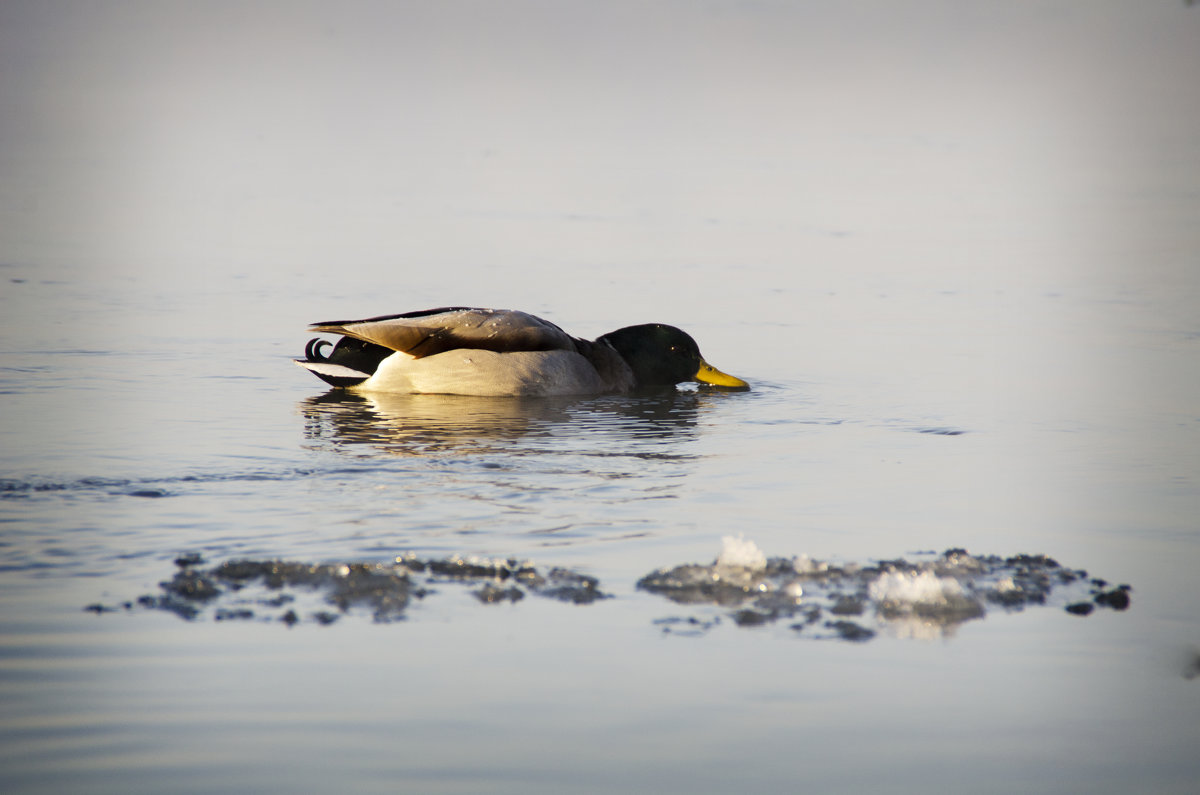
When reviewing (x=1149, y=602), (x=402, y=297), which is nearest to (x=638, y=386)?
(x=402, y=297)

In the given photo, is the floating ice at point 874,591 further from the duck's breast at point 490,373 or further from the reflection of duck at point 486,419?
the duck's breast at point 490,373

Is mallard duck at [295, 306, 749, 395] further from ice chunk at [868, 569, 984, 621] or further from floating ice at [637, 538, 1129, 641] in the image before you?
ice chunk at [868, 569, 984, 621]

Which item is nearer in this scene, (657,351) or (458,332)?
(458,332)

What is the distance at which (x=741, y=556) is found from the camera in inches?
209

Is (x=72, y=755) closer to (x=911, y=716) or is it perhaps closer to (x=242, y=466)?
(x=911, y=716)

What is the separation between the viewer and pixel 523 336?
10.2m

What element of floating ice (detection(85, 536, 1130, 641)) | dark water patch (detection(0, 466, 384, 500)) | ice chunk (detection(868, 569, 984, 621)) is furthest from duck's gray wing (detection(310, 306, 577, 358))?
ice chunk (detection(868, 569, 984, 621))

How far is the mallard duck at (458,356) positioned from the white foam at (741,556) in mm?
5029

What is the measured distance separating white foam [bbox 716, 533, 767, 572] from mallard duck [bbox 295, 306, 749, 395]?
16.5 feet

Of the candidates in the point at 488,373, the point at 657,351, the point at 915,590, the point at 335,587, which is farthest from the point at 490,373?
the point at 915,590

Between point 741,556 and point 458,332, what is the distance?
5.34m

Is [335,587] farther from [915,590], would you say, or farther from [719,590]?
[915,590]

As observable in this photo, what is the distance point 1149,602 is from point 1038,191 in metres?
18.1

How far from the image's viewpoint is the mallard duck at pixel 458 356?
403 inches
